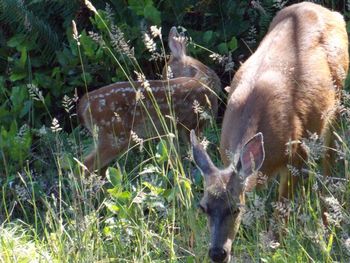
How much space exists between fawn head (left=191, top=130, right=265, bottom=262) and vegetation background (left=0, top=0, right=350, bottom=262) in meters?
0.11

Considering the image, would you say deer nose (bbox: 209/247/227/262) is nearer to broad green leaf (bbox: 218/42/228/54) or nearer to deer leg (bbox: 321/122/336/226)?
deer leg (bbox: 321/122/336/226)

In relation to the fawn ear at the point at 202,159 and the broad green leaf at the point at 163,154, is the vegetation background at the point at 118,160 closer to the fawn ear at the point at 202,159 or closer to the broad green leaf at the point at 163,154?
the broad green leaf at the point at 163,154

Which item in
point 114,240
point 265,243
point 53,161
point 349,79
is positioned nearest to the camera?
point 265,243

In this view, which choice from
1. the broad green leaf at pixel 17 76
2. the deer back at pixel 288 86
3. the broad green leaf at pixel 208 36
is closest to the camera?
the deer back at pixel 288 86

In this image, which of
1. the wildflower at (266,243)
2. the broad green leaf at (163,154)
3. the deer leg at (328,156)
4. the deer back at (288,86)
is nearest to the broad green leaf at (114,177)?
the broad green leaf at (163,154)

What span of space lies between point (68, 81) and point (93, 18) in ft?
1.96

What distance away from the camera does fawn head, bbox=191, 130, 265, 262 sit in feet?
17.3

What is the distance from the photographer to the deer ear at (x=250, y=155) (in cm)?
530

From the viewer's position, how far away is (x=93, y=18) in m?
8.33

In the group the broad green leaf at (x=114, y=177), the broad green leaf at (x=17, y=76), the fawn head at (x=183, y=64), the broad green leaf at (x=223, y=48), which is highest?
the broad green leaf at (x=114, y=177)

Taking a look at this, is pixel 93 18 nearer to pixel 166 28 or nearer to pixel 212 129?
pixel 166 28

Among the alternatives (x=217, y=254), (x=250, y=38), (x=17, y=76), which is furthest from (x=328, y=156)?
(x=17, y=76)

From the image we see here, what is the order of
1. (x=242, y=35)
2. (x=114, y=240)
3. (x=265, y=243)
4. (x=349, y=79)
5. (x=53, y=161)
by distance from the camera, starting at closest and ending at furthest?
(x=265, y=243), (x=114, y=240), (x=349, y=79), (x=53, y=161), (x=242, y=35)

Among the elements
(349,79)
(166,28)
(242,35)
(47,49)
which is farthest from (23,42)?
(349,79)
